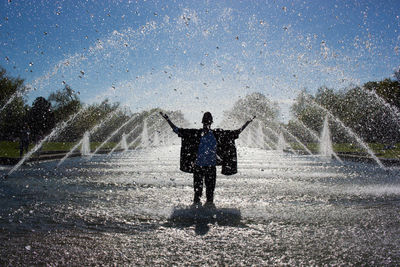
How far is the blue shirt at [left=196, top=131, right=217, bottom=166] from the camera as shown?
7.43 meters

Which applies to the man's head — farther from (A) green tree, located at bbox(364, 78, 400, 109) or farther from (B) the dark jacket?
(A) green tree, located at bbox(364, 78, 400, 109)

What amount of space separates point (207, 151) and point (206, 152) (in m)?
0.03

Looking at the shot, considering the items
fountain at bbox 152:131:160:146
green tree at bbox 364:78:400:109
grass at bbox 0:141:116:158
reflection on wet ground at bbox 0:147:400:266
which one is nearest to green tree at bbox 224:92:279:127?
fountain at bbox 152:131:160:146

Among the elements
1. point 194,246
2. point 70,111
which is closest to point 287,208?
point 194,246

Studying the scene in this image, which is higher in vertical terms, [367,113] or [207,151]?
[367,113]

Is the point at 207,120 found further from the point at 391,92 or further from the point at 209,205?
the point at 391,92

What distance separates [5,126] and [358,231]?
6884 cm

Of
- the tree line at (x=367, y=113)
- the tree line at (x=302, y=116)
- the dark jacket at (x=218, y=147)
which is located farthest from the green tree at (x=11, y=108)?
the dark jacket at (x=218, y=147)

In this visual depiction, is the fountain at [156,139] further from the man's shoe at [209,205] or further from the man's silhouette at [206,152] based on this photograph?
the man's shoe at [209,205]

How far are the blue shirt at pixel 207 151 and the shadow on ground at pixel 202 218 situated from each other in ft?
3.12

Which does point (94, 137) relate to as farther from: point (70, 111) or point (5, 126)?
point (5, 126)

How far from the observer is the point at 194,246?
14.3 feet

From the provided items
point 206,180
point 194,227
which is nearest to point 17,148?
point 206,180

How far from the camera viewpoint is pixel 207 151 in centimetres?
744
